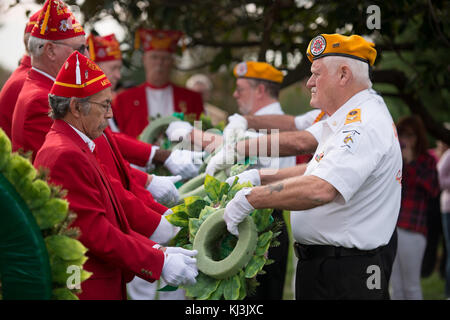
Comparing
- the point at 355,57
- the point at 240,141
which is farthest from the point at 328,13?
the point at 355,57

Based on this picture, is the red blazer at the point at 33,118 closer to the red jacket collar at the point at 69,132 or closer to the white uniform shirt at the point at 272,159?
the red jacket collar at the point at 69,132

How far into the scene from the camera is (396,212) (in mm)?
3184

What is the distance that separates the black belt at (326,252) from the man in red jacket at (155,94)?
11.6ft

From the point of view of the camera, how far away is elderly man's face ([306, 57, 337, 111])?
125 inches

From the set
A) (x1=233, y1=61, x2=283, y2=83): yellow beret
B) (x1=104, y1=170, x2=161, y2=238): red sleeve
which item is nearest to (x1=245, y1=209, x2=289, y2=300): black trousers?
(x1=233, y1=61, x2=283, y2=83): yellow beret

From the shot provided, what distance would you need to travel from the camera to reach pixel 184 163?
445cm

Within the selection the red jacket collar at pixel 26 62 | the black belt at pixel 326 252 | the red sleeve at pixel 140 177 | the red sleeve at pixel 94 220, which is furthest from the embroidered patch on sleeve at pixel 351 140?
the red jacket collar at pixel 26 62

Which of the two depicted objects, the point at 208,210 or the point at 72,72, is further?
the point at 208,210

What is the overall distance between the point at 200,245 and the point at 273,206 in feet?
1.50

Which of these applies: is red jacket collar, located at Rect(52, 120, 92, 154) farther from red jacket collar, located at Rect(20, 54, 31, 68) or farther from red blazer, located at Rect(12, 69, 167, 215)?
red jacket collar, located at Rect(20, 54, 31, 68)

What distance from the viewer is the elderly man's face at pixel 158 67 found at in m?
6.77

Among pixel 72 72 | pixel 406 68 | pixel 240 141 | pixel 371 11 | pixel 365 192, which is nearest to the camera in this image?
pixel 72 72

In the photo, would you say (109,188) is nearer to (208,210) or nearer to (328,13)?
(208,210)

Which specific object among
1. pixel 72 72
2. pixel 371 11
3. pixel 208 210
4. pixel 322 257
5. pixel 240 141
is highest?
pixel 371 11
